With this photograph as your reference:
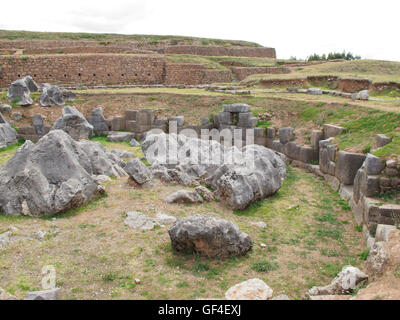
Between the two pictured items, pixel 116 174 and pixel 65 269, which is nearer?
pixel 65 269

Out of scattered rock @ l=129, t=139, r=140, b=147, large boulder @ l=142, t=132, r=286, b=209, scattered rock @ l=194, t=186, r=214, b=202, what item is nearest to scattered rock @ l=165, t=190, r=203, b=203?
scattered rock @ l=194, t=186, r=214, b=202

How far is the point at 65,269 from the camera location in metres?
6.48

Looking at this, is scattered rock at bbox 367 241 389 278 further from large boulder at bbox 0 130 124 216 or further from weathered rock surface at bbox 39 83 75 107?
weathered rock surface at bbox 39 83 75 107

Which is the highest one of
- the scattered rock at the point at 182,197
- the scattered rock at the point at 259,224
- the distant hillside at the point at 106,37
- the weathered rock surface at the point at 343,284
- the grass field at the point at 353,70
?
the distant hillside at the point at 106,37

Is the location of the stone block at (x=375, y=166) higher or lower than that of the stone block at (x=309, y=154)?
higher

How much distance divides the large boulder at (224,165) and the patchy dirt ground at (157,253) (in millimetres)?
487

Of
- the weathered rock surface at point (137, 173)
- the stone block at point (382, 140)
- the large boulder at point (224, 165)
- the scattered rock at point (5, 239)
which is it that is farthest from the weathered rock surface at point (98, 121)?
the stone block at point (382, 140)

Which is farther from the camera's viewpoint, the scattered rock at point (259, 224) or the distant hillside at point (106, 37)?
the distant hillside at point (106, 37)

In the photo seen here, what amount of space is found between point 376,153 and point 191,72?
886 inches

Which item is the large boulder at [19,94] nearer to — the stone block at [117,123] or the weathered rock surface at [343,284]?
the stone block at [117,123]

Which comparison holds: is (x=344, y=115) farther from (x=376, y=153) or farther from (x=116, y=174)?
(x=116, y=174)

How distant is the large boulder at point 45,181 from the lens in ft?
28.1

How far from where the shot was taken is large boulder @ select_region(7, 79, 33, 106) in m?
19.3
